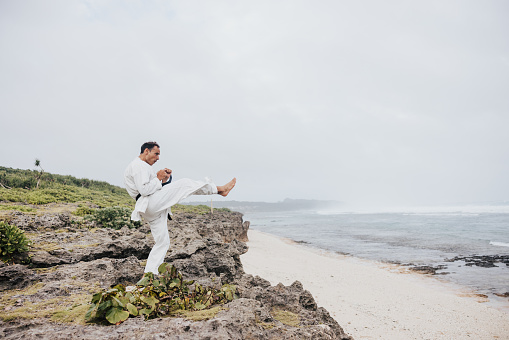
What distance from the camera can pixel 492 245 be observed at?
72.5 feet

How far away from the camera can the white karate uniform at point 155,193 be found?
3840 mm

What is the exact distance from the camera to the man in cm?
385

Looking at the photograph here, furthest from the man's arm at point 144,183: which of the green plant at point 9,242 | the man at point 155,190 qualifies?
the green plant at point 9,242

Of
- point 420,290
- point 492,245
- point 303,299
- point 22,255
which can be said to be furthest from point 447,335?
point 492,245

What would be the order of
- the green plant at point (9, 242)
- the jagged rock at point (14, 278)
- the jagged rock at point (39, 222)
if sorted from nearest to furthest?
the jagged rock at point (14, 278)
the green plant at point (9, 242)
the jagged rock at point (39, 222)

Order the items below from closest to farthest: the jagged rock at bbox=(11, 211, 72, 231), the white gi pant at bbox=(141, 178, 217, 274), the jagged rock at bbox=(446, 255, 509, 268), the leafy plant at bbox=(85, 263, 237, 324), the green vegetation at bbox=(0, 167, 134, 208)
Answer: the leafy plant at bbox=(85, 263, 237, 324) → the white gi pant at bbox=(141, 178, 217, 274) → the jagged rock at bbox=(11, 211, 72, 231) → the green vegetation at bbox=(0, 167, 134, 208) → the jagged rock at bbox=(446, 255, 509, 268)

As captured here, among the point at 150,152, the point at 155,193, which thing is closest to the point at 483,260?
the point at 155,193

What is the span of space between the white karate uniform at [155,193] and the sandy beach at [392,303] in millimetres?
4931

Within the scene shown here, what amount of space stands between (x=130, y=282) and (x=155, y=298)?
5.06 feet

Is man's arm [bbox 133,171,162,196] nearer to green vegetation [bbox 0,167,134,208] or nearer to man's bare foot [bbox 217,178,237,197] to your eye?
man's bare foot [bbox 217,178,237,197]

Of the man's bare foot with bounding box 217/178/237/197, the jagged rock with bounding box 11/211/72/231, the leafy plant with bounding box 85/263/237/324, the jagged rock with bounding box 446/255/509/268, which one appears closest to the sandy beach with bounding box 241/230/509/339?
the leafy plant with bounding box 85/263/237/324

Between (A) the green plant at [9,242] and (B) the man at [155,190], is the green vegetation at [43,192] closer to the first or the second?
(A) the green plant at [9,242]

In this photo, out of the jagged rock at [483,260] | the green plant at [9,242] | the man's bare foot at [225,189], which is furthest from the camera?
the jagged rock at [483,260]

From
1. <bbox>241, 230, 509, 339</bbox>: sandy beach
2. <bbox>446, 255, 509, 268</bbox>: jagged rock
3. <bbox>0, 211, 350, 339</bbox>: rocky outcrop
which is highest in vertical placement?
<bbox>0, 211, 350, 339</bbox>: rocky outcrop
